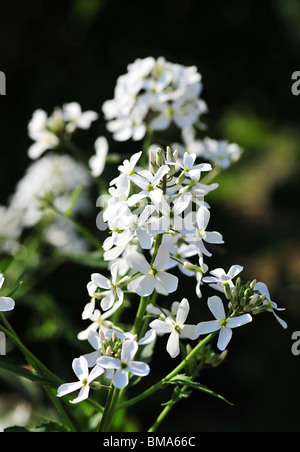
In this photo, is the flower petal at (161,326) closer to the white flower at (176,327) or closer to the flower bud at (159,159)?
the white flower at (176,327)

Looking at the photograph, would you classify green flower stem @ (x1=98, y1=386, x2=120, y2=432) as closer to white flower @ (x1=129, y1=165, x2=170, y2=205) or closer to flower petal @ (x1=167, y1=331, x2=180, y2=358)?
flower petal @ (x1=167, y1=331, x2=180, y2=358)

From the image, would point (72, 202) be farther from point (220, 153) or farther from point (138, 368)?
point (138, 368)

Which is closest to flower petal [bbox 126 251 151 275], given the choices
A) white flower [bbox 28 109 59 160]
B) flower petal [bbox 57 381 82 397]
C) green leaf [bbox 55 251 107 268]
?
flower petal [bbox 57 381 82 397]

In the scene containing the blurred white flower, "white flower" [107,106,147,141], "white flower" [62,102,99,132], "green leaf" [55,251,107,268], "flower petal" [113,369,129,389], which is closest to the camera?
"flower petal" [113,369,129,389]

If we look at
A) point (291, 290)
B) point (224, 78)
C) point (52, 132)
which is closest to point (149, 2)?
point (224, 78)

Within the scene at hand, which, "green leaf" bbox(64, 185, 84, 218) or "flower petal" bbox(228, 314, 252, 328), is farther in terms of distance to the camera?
"green leaf" bbox(64, 185, 84, 218)
